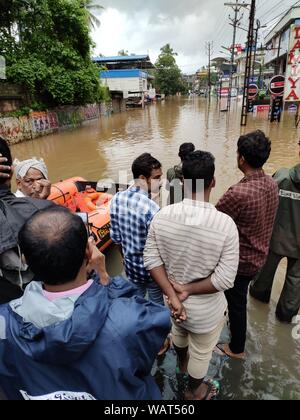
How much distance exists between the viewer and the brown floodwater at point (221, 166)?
2451mm

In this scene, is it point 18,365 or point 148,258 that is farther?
point 148,258

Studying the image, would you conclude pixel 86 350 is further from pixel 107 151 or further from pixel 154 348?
pixel 107 151

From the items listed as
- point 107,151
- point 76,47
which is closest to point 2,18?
point 76,47

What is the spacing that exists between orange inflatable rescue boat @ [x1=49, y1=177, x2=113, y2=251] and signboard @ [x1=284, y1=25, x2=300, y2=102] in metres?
6.67

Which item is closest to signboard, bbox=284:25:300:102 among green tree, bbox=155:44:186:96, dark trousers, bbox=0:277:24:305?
dark trousers, bbox=0:277:24:305

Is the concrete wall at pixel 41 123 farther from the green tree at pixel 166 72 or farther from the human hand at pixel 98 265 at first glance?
the green tree at pixel 166 72

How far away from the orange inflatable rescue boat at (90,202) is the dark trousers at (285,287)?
2252 millimetres

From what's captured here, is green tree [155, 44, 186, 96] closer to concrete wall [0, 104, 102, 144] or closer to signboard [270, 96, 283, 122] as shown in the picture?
concrete wall [0, 104, 102, 144]

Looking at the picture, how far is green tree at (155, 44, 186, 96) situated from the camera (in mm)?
67438

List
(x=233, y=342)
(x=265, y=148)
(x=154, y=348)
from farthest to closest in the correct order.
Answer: (x=233, y=342) → (x=265, y=148) → (x=154, y=348)

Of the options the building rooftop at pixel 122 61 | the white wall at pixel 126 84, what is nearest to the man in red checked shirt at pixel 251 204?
the white wall at pixel 126 84

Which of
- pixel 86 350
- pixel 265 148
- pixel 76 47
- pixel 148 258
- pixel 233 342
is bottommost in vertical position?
pixel 233 342

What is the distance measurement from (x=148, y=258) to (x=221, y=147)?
37.5ft
